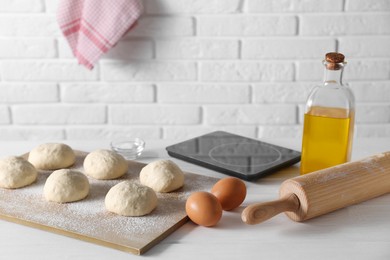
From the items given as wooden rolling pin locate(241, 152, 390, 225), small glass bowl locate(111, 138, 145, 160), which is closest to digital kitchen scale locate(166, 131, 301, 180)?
small glass bowl locate(111, 138, 145, 160)

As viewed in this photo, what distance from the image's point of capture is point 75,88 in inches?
81.5

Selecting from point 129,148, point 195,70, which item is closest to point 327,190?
point 129,148

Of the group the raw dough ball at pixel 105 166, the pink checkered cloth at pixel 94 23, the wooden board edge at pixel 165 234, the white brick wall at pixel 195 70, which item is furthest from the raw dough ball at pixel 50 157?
the white brick wall at pixel 195 70

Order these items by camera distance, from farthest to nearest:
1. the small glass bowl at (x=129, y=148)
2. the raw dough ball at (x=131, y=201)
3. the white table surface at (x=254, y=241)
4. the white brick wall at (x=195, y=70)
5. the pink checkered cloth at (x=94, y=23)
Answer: the white brick wall at (x=195, y=70), the pink checkered cloth at (x=94, y=23), the small glass bowl at (x=129, y=148), the raw dough ball at (x=131, y=201), the white table surface at (x=254, y=241)

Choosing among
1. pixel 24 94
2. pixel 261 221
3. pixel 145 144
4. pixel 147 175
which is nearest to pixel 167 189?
pixel 147 175

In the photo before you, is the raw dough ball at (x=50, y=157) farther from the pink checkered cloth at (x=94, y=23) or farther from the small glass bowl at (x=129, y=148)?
the pink checkered cloth at (x=94, y=23)

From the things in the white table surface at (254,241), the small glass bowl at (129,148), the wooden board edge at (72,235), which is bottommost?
the white table surface at (254,241)

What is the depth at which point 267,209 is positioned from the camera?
3.06 ft

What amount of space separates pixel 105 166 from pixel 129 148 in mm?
199

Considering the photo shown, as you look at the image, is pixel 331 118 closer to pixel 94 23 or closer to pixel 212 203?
pixel 212 203

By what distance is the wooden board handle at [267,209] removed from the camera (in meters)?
0.92

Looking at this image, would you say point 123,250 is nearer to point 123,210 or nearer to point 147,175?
point 123,210

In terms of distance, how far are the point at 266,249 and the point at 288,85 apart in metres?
1.24

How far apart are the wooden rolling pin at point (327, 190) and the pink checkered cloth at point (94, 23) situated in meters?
1.05
